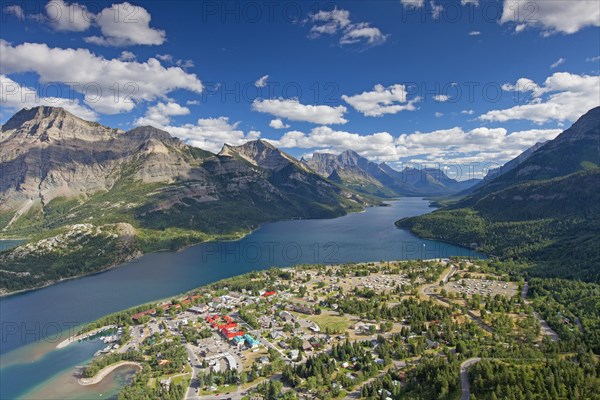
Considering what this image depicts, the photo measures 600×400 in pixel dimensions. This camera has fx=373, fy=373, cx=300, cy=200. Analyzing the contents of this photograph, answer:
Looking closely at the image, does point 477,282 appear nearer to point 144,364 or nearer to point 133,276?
point 144,364

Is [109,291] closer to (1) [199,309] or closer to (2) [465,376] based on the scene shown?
(1) [199,309]

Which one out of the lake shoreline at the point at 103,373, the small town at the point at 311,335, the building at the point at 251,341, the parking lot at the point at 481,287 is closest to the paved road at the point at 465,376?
the small town at the point at 311,335

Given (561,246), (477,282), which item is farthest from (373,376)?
(561,246)

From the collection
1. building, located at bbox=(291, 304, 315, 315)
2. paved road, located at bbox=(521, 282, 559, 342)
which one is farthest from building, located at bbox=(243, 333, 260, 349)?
paved road, located at bbox=(521, 282, 559, 342)

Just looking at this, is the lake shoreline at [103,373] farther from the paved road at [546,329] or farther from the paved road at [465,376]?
the paved road at [546,329]

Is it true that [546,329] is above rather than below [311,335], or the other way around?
below

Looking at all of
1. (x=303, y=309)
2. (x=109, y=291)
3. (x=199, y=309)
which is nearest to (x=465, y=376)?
(x=303, y=309)

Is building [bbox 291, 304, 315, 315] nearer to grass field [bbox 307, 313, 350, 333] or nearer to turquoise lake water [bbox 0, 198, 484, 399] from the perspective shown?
grass field [bbox 307, 313, 350, 333]
